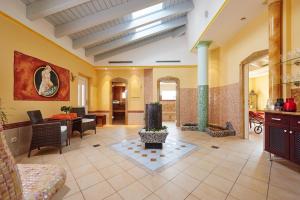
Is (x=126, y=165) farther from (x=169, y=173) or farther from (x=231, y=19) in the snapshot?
(x=231, y=19)

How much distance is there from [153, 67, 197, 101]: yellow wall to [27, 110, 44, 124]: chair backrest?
442 centimetres

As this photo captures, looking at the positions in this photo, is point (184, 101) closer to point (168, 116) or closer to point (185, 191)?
point (168, 116)

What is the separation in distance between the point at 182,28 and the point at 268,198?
655cm

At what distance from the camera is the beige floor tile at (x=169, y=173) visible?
2.26 metres

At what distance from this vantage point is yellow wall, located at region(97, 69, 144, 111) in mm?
7078

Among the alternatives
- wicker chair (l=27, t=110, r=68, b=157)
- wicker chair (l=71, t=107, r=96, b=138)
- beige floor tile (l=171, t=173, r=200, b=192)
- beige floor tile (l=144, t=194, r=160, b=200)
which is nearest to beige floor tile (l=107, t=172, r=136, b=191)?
beige floor tile (l=144, t=194, r=160, b=200)

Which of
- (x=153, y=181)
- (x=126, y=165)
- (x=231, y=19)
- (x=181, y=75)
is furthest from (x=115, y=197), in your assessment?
(x=181, y=75)

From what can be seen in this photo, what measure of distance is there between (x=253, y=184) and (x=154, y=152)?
1846mm

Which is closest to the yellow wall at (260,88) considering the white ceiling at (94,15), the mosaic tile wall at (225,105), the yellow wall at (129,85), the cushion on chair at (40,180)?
the mosaic tile wall at (225,105)

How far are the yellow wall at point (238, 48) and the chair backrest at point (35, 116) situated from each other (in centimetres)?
577

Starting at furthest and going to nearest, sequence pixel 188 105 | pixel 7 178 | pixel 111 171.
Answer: pixel 188 105 < pixel 111 171 < pixel 7 178

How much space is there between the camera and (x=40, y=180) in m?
0.69

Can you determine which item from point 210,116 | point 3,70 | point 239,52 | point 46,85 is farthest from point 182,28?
point 3,70

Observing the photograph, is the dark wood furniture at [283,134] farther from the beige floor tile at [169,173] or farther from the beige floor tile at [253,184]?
the beige floor tile at [169,173]
